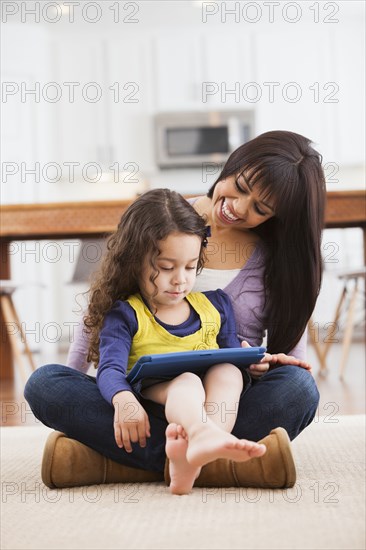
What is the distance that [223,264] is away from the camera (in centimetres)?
161

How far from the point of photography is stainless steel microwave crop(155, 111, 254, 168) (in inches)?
229

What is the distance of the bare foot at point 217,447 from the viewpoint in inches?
40.8

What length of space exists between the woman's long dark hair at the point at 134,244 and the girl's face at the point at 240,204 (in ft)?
0.37

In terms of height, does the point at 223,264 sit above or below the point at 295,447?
above

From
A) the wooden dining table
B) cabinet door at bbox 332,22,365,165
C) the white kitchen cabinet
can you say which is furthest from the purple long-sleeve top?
cabinet door at bbox 332,22,365,165

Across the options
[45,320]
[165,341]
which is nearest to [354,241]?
[45,320]

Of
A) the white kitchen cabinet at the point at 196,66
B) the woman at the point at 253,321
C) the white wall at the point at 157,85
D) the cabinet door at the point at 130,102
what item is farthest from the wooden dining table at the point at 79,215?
the white kitchen cabinet at the point at 196,66

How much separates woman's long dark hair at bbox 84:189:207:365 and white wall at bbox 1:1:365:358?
14.6 feet

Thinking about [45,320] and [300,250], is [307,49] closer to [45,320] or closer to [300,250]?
[45,320]

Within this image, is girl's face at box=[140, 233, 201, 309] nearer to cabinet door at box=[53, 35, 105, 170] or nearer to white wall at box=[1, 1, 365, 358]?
white wall at box=[1, 1, 365, 358]

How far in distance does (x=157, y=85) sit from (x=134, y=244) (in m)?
4.86

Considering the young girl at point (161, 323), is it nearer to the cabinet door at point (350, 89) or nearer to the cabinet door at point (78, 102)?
the cabinet door at point (78, 102)

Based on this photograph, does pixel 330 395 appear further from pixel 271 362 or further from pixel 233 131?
pixel 233 131

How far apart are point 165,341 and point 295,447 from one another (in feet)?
1.86
